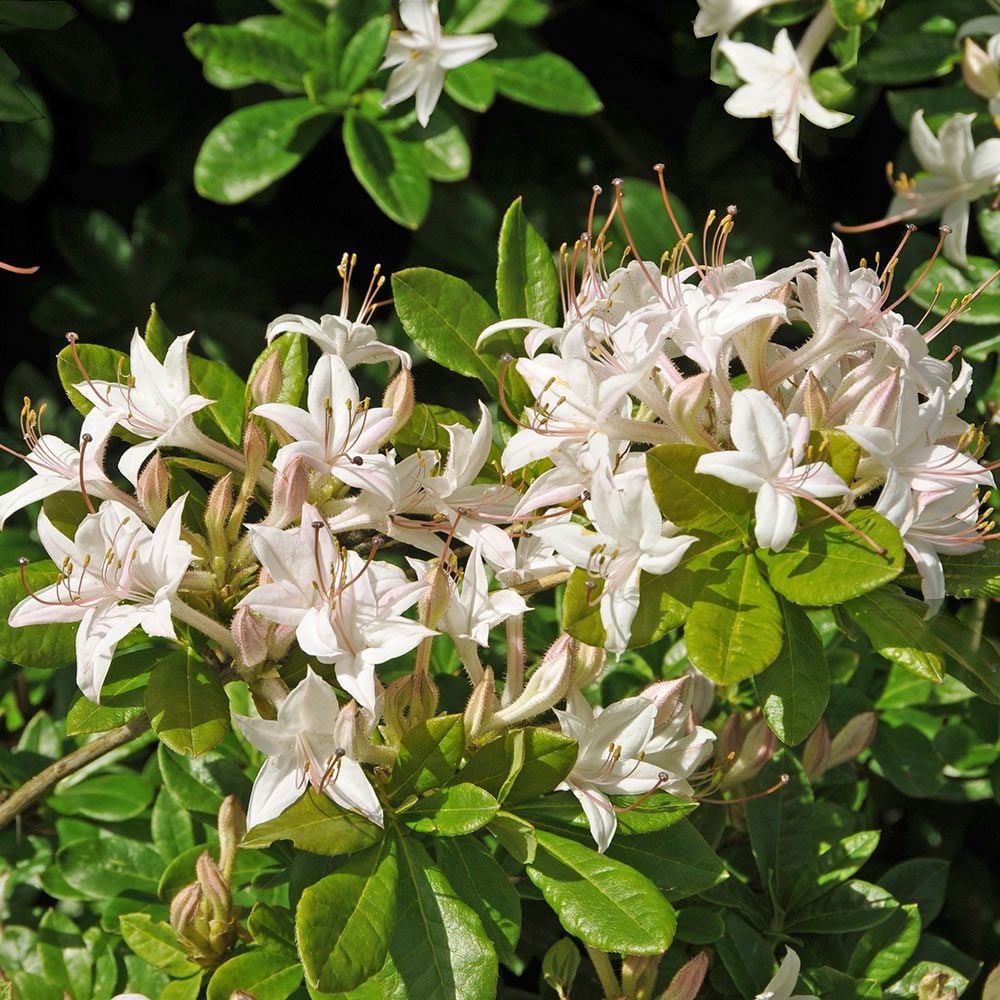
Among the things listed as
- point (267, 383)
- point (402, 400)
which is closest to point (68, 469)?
point (267, 383)

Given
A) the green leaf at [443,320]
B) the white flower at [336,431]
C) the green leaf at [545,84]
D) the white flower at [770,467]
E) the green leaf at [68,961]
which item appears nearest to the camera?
the white flower at [770,467]

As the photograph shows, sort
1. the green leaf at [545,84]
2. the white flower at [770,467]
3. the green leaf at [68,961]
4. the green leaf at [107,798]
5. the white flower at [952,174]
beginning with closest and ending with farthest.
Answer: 1. the white flower at [770,467]
2. the green leaf at [68,961]
3. the green leaf at [107,798]
4. the white flower at [952,174]
5. the green leaf at [545,84]

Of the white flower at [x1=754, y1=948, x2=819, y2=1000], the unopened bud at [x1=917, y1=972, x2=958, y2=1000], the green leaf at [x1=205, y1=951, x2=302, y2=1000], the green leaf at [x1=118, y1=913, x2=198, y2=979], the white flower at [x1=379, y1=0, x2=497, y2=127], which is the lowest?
the unopened bud at [x1=917, y1=972, x2=958, y2=1000]

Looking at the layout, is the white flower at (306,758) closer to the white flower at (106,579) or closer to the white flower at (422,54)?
the white flower at (106,579)

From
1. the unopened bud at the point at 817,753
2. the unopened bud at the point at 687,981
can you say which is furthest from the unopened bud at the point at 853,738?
the unopened bud at the point at 687,981

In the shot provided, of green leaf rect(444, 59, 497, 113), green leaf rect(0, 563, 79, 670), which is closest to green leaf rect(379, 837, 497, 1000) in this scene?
green leaf rect(0, 563, 79, 670)

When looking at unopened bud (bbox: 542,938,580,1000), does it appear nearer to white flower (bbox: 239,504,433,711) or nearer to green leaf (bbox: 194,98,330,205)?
white flower (bbox: 239,504,433,711)

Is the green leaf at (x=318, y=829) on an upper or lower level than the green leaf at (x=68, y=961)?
upper

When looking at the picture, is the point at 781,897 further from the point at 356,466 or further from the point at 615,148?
the point at 615,148
